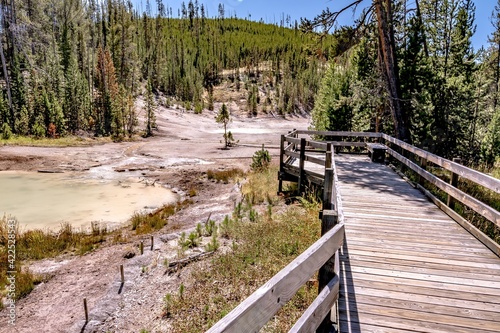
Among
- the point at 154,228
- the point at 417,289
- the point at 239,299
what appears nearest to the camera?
the point at 417,289

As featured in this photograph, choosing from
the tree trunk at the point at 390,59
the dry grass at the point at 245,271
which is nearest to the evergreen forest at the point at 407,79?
the tree trunk at the point at 390,59

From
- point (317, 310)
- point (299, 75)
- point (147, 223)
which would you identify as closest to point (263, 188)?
point (147, 223)

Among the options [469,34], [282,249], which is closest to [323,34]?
[282,249]

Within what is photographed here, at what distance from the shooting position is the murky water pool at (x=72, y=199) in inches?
529

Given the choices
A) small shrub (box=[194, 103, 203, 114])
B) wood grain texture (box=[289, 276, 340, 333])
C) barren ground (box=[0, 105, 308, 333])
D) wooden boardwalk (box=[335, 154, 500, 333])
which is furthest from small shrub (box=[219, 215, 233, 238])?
small shrub (box=[194, 103, 203, 114])

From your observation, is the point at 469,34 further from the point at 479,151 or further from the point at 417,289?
the point at 417,289

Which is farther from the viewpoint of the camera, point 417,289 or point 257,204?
point 257,204

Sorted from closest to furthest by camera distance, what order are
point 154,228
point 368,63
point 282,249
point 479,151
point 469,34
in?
1. point 282,249
2. point 154,228
3. point 368,63
4. point 469,34
5. point 479,151

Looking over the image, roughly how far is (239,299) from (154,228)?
22.9 ft

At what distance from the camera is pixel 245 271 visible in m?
6.71

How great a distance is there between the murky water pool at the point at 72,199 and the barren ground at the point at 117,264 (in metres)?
1.60

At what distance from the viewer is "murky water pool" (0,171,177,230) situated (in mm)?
13445

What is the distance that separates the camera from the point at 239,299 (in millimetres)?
5898

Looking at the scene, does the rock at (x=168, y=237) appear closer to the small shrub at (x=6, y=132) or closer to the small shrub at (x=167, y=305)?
the small shrub at (x=167, y=305)
